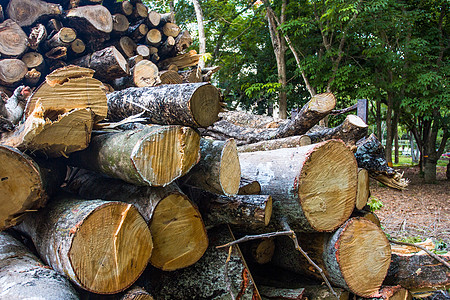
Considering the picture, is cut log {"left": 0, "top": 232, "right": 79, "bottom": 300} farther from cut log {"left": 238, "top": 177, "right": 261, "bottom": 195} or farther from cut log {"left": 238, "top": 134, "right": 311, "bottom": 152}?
cut log {"left": 238, "top": 134, "right": 311, "bottom": 152}

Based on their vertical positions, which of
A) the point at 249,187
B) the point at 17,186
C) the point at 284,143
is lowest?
the point at 284,143

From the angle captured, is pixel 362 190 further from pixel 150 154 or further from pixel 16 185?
pixel 16 185

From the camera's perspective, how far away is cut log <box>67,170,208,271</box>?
1808 millimetres

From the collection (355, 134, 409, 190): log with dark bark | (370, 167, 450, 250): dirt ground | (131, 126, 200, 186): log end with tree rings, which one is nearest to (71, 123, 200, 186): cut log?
(131, 126, 200, 186): log end with tree rings

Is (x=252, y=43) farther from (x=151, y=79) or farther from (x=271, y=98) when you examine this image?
(x=151, y=79)

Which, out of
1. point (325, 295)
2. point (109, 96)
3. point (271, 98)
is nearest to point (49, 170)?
point (109, 96)

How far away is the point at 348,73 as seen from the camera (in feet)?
30.3

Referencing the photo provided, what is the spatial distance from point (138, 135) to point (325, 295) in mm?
1588

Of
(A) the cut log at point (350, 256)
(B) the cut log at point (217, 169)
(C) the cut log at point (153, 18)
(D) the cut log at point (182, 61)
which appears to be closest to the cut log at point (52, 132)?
(B) the cut log at point (217, 169)

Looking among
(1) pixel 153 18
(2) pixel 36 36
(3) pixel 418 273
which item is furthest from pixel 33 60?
(3) pixel 418 273

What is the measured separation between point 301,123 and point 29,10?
11.6 ft

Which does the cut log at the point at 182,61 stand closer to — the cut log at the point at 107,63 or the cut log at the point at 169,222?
the cut log at the point at 107,63

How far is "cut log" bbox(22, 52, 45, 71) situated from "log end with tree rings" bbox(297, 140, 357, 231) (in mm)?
3732

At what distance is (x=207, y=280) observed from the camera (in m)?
1.98
